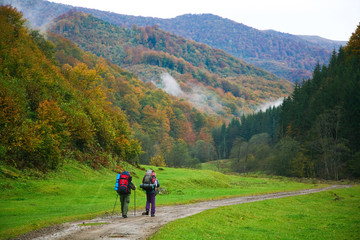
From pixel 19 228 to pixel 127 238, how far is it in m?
6.09

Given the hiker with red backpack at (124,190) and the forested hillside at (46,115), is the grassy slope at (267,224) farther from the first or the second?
the forested hillside at (46,115)

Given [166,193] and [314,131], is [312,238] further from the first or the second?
[314,131]

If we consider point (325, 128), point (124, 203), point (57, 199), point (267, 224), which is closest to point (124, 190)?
point (124, 203)

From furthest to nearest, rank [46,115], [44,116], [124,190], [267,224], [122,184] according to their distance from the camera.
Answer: [46,115] < [44,116] < [267,224] < [122,184] < [124,190]

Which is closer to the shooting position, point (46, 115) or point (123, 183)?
point (123, 183)

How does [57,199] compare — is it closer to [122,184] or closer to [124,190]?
[122,184]

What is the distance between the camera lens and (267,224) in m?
21.5

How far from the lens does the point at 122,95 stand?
190m

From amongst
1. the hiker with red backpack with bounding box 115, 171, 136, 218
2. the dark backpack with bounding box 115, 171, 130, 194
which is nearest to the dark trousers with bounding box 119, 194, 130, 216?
the hiker with red backpack with bounding box 115, 171, 136, 218

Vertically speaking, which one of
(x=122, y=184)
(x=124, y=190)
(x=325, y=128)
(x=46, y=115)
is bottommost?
(x=124, y=190)

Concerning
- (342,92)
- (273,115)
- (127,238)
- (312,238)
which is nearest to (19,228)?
(127,238)

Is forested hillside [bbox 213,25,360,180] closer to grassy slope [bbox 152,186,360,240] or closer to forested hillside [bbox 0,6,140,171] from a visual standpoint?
forested hillside [bbox 0,6,140,171]

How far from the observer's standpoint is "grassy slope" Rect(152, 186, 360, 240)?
50.3 ft

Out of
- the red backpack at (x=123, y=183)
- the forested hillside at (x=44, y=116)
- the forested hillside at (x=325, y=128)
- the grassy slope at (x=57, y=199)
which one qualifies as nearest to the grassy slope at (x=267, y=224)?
the red backpack at (x=123, y=183)
